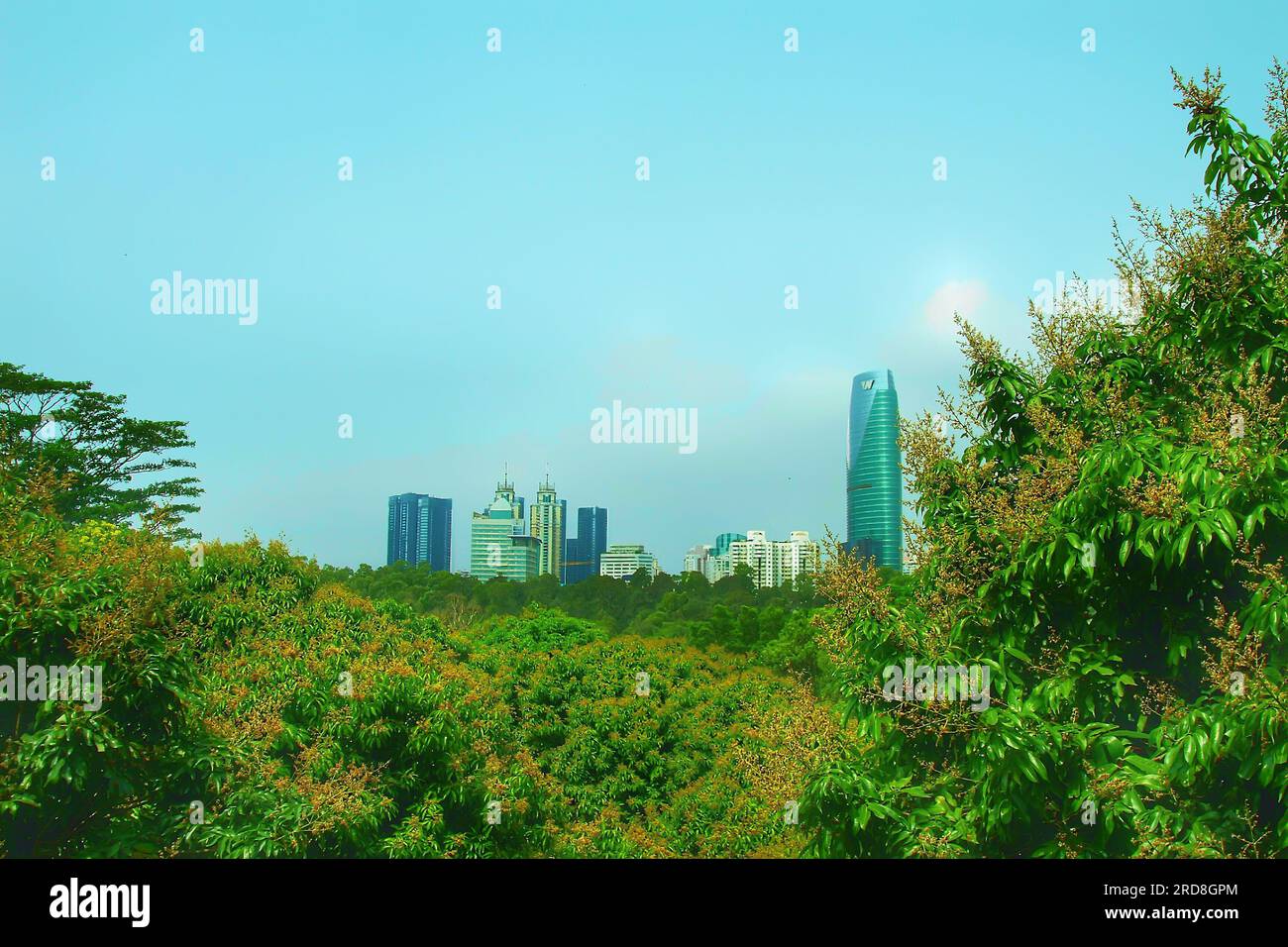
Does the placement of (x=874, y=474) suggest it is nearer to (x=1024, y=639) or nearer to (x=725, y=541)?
(x=1024, y=639)

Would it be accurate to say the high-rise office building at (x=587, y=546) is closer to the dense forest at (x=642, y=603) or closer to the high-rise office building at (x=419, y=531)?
the dense forest at (x=642, y=603)

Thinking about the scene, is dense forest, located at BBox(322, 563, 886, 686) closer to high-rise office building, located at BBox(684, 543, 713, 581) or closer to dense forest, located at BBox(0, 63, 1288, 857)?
high-rise office building, located at BBox(684, 543, 713, 581)

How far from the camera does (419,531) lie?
22.2 m

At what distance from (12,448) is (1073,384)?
4.72 meters

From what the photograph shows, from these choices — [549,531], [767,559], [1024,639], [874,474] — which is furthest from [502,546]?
[1024,639]

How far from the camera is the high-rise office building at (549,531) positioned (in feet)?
75.6

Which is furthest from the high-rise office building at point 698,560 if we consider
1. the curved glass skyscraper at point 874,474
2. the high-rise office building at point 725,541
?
the curved glass skyscraper at point 874,474

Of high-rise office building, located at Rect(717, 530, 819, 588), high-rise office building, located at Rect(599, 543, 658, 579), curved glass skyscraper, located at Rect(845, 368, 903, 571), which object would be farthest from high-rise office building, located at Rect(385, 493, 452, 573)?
curved glass skyscraper, located at Rect(845, 368, 903, 571)

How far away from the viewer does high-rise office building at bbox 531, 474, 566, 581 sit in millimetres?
23047

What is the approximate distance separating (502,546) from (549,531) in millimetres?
1437

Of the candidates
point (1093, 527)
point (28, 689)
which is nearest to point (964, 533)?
point (1093, 527)

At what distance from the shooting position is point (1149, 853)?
2.73 m
